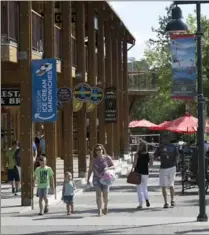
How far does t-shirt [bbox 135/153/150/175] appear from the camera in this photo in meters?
16.3

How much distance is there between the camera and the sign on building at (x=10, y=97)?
19.1m

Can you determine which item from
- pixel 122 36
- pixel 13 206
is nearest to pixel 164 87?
pixel 122 36

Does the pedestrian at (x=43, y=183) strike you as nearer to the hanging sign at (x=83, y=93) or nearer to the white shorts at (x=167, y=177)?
the white shorts at (x=167, y=177)

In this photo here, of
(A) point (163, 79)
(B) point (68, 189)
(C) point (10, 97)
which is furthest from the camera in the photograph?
(A) point (163, 79)

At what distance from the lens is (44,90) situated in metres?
16.5

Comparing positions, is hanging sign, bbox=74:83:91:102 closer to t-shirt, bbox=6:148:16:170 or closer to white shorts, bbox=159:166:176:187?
t-shirt, bbox=6:148:16:170

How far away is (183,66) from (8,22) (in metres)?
5.48

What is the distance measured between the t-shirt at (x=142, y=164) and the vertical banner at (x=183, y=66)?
9.37 ft

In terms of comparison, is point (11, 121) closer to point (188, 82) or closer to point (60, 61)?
Result: point (60, 61)

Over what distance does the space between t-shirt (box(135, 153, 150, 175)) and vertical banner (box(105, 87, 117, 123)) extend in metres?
13.8

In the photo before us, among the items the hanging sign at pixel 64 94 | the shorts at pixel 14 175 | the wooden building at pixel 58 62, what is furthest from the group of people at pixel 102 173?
the hanging sign at pixel 64 94

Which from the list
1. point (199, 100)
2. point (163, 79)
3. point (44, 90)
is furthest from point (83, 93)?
point (163, 79)

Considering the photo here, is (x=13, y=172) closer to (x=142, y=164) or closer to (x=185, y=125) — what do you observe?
(x=142, y=164)

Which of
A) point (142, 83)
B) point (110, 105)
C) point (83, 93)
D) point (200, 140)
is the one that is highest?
point (142, 83)
